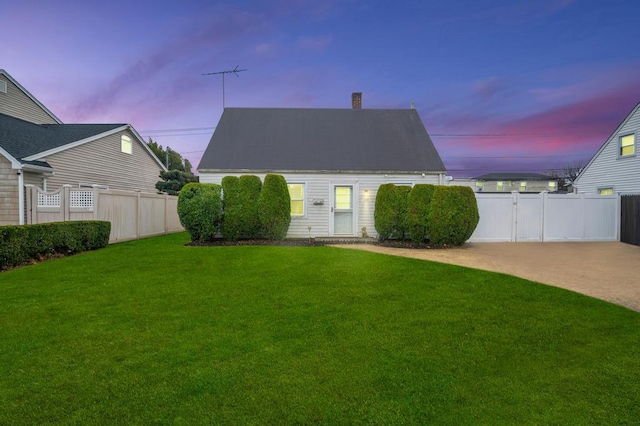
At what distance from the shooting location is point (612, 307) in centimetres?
491

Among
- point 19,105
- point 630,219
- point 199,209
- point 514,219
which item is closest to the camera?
point 199,209

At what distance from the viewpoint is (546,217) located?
13.1 m

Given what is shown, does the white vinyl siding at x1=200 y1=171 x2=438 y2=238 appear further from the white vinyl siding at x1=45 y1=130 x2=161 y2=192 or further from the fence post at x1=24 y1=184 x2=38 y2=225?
the white vinyl siding at x1=45 y1=130 x2=161 y2=192

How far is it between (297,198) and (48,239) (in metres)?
8.69

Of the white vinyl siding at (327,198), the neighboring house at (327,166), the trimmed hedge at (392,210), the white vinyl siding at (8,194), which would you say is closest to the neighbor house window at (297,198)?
the neighboring house at (327,166)

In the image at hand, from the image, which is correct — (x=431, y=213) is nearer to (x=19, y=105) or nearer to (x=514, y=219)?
(x=514, y=219)

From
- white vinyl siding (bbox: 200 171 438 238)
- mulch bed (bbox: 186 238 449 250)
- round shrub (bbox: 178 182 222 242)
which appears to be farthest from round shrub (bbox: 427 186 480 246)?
round shrub (bbox: 178 182 222 242)

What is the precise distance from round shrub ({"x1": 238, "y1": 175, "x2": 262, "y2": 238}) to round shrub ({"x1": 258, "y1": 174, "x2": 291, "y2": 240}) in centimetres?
21

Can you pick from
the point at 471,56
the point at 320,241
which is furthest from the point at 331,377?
the point at 471,56

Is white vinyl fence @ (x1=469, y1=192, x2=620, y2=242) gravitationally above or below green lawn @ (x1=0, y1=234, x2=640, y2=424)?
above

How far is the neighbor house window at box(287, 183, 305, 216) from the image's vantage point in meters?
14.0

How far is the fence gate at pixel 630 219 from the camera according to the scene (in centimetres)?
1249

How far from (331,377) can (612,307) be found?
5070 mm

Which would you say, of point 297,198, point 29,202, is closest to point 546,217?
point 297,198
